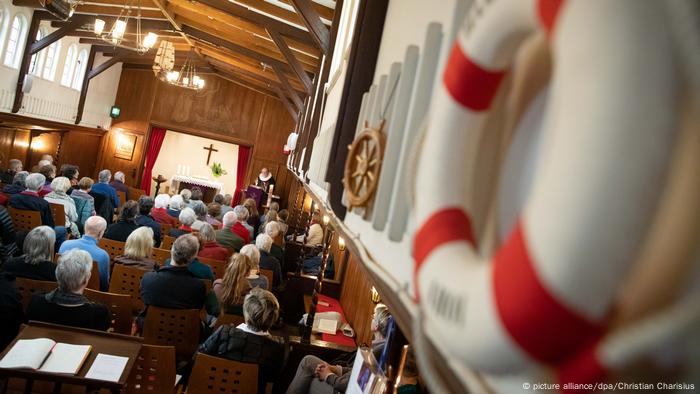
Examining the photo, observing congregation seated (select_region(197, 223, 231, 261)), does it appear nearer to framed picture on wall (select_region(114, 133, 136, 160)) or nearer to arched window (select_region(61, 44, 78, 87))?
arched window (select_region(61, 44, 78, 87))

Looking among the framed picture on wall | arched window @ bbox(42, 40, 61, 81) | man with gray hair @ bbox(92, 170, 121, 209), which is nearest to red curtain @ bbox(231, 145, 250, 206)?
the framed picture on wall

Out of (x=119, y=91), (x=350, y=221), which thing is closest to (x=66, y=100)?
(x=119, y=91)

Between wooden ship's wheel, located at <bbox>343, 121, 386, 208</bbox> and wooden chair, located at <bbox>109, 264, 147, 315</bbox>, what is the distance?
301 centimetres

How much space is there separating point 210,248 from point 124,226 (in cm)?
95

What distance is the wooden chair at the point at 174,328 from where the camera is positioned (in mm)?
3611

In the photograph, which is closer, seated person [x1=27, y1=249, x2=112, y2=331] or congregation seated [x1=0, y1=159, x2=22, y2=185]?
seated person [x1=27, y1=249, x2=112, y2=331]

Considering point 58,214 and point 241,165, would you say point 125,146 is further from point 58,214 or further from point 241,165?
point 58,214

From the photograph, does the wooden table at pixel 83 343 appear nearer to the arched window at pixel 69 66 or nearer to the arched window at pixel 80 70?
the arched window at pixel 69 66

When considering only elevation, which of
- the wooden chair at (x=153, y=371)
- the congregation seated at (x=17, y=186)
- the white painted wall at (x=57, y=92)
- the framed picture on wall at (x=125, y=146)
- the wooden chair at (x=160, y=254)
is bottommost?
the wooden chair at (x=153, y=371)

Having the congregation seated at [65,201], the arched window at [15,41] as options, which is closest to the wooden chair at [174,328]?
the congregation seated at [65,201]

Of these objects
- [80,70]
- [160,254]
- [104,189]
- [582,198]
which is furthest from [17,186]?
[80,70]

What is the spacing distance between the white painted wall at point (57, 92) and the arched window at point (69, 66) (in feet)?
0.45

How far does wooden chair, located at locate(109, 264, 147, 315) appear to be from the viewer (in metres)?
4.24

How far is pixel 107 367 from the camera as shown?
8.34 feet
